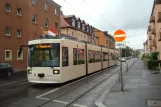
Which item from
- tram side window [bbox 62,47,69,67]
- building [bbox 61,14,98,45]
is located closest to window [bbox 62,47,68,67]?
tram side window [bbox 62,47,69,67]

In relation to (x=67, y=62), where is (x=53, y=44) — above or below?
above

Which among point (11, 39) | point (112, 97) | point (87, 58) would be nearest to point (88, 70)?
point (87, 58)

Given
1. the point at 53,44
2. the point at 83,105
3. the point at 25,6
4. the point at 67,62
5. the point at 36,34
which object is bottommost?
the point at 83,105

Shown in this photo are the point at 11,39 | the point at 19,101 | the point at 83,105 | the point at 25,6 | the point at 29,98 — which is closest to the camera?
the point at 83,105

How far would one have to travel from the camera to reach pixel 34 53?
1565cm

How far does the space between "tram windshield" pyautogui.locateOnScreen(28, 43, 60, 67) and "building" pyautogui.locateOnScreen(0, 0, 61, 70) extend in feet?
60.8

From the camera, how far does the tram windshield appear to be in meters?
15.1

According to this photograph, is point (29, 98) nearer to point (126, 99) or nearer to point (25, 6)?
point (126, 99)

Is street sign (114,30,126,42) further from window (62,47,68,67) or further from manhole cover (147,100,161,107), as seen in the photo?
manhole cover (147,100,161,107)

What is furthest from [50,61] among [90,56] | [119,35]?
[90,56]

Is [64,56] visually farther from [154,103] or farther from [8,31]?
[8,31]

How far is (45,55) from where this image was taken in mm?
15258

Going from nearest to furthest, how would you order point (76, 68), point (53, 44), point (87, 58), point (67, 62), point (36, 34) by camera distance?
point (53, 44) → point (67, 62) → point (76, 68) → point (87, 58) → point (36, 34)

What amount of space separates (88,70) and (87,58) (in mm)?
1120
